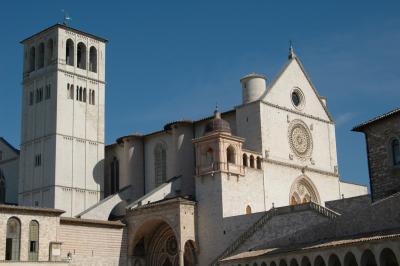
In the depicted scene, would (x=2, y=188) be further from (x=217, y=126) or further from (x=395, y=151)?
(x=395, y=151)

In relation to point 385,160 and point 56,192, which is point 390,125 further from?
point 56,192

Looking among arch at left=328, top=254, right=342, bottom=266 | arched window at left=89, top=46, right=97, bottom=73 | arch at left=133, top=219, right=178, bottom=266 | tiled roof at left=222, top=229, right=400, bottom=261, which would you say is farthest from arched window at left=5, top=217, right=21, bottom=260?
arched window at left=89, top=46, right=97, bottom=73

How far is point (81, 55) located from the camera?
55406 mm

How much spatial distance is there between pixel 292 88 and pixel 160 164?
35.8 feet

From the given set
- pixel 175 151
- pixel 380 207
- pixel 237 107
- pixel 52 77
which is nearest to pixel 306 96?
pixel 237 107

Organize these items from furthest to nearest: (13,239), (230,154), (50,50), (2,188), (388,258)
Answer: (2,188)
(50,50)
(230,154)
(13,239)
(388,258)

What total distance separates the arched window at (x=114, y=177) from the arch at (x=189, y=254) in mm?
11299

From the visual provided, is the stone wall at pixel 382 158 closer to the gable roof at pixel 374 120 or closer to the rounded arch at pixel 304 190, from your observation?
the gable roof at pixel 374 120

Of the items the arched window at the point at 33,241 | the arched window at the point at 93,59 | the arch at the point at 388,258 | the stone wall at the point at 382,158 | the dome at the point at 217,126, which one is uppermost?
the arched window at the point at 93,59

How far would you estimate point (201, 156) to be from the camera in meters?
43.3

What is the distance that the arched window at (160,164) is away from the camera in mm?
50131

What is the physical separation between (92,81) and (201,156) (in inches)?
594

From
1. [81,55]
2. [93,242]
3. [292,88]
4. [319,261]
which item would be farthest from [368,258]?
[81,55]

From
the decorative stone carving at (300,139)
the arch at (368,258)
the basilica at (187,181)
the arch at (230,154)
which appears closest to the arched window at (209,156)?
the basilica at (187,181)
